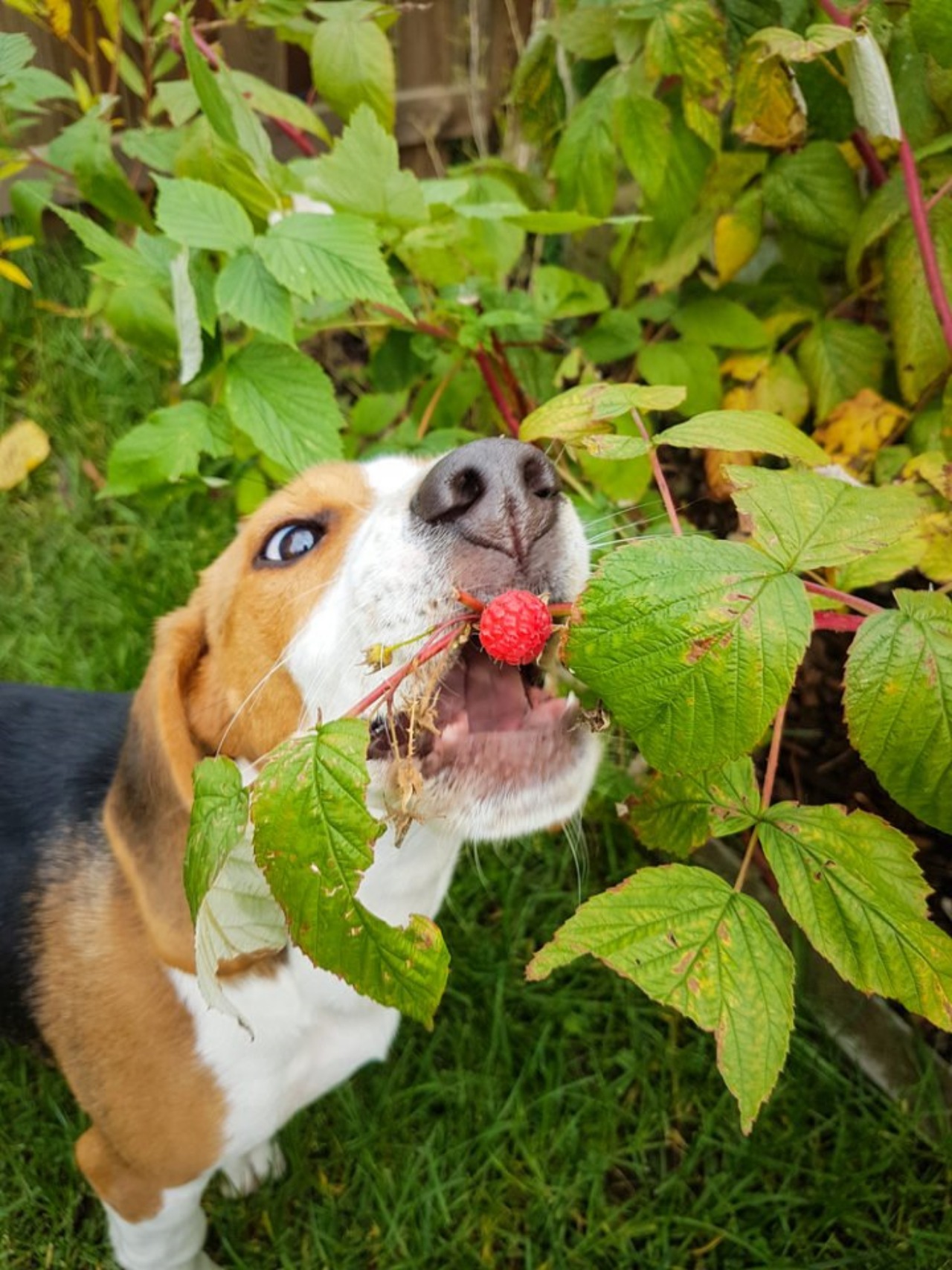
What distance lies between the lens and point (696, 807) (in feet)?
4.80

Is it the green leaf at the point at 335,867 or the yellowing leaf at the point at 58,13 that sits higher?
the yellowing leaf at the point at 58,13

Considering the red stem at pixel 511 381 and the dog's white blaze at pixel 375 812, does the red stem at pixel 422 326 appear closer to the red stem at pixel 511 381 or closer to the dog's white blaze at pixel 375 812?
the red stem at pixel 511 381

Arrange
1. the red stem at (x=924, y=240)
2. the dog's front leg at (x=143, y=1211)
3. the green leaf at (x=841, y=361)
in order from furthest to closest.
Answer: the green leaf at (x=841, y=361)
the dog's front leg at (x=143, y=1211)
the red stem at (x=924, y=240)

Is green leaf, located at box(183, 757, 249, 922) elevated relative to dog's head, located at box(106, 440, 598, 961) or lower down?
elevated

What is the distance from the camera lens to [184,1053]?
1.84 m

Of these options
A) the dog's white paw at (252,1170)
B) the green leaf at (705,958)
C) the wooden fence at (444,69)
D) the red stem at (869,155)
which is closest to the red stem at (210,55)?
the red stem at (869,155)

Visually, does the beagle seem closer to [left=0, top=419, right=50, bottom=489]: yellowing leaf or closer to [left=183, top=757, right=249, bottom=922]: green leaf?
[left=183, top=757, right=249, bottom=922]: green leaf

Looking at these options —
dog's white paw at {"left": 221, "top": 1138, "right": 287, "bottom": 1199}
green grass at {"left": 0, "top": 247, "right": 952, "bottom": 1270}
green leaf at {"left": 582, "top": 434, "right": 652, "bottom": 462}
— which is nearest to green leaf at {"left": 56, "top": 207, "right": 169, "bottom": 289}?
green leaf at {"left": 582, "top": 434, "right": 652, "bottom": 462}

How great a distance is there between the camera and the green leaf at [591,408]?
131cm

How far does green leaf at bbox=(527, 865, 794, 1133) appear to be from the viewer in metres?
1.16

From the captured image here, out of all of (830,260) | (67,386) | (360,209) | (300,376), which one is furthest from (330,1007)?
(67,386)

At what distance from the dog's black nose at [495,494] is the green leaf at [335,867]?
1.42 ft

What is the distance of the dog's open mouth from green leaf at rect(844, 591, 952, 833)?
42 centimetres

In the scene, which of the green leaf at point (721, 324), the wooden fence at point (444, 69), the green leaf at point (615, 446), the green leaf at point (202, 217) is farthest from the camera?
the wooden fence at point (444, 69)
